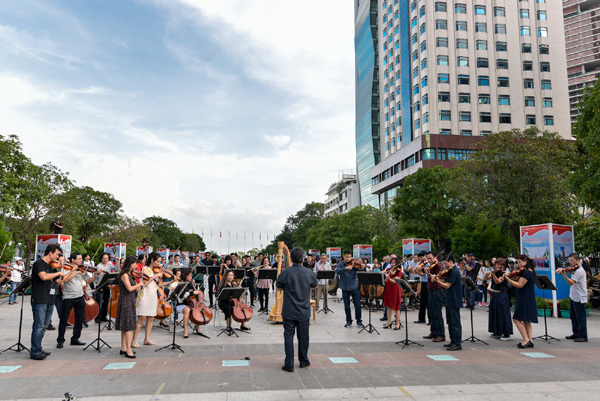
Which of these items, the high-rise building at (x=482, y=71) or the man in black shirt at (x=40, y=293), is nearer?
the man in black shirt at (x=40, y=293)

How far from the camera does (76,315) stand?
31.6 feet

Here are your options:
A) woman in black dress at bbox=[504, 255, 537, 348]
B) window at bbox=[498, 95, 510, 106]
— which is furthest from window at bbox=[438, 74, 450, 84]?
woman in black dress at bbox=[504, 255, 537, 348]

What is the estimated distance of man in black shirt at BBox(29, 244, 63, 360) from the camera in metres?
8.09

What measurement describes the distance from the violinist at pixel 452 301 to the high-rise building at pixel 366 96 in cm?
7477

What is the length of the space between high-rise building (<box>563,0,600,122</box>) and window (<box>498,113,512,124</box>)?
7326 centimetres

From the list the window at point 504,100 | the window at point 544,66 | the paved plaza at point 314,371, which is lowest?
the paved plaza at point 314,371

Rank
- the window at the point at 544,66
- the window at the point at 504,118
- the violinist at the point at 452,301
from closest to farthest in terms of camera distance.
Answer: the violinist at the point at 452,301 < the window at the point at 504,118 < the window at the point at 544,66

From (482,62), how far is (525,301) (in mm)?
66941

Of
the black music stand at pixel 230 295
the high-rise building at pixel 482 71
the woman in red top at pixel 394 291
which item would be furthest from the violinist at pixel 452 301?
the high-rise building at pixel 482 71

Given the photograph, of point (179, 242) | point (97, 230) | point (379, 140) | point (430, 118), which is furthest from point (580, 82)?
point (97, 230)

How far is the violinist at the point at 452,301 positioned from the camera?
9.28 m

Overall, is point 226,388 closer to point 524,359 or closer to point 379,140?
point 524,359

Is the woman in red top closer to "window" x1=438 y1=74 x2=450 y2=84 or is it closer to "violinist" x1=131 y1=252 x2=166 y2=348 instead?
"violinist" x1=131 y1=252 x2=166 y2=348

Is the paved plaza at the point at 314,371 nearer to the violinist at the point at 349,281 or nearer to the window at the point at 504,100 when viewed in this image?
the violinist at the point at 349,281
